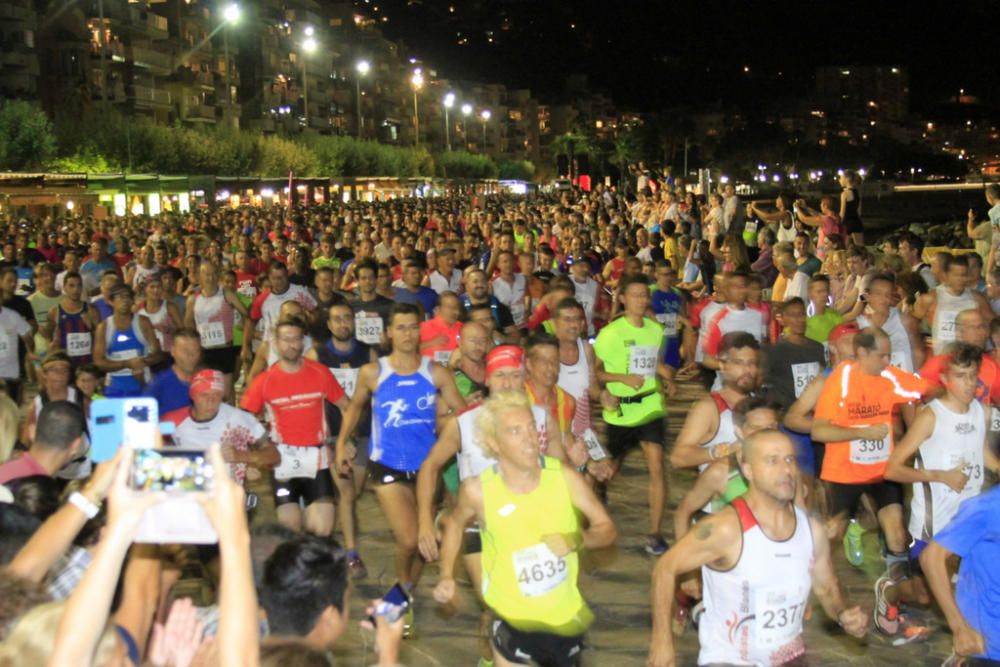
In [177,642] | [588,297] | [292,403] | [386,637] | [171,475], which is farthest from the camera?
[588,297]

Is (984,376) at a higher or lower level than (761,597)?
higher

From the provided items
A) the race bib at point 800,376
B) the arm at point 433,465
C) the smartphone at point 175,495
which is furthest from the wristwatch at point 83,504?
the race bib at point 800,376

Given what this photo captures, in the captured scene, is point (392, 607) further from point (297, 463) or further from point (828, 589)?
point (297, 463)

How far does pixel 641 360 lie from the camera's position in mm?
8102

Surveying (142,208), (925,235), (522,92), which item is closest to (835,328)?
(925,235)

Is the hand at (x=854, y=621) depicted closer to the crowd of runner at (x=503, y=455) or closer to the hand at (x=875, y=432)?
the crowd of runner at (x=503, y=455)

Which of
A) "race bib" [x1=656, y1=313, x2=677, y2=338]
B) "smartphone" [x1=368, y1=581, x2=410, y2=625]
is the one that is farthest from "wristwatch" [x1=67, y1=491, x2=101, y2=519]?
"race bib" [x1=656, y1=313, x2=677, y2=338]

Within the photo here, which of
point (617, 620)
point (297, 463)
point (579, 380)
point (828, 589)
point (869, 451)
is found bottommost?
point (617, 620)

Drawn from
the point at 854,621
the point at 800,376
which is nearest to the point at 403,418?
the point at 800,376

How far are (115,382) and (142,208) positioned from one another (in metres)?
37.1

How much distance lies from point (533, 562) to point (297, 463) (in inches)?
112

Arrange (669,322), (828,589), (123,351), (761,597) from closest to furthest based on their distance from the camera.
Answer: (761,597) → (828,589) → (123,351) → (669,322)

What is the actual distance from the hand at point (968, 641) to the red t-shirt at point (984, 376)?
2517 millimetres

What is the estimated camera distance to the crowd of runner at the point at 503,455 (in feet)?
10.9
